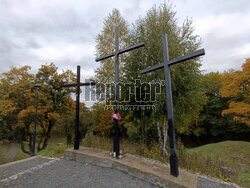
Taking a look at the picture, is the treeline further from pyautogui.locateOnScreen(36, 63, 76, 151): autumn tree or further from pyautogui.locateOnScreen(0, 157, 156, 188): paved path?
pyautogui.locateOnScreen(36, 63, 76, 151): autumn tree

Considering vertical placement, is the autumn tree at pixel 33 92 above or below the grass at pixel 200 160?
above

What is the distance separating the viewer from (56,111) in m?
11.0

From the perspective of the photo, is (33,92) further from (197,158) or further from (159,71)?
(197,158)

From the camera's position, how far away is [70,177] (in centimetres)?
349

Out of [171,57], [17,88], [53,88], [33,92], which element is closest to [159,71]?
[171,57]

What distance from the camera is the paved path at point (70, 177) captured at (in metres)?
3.13

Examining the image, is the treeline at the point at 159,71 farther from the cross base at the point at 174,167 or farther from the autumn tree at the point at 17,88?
the autumn tree at the point at 17,88

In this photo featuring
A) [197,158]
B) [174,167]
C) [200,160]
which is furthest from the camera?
[197,158]

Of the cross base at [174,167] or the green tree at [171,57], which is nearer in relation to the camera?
the cross base at [174,167]

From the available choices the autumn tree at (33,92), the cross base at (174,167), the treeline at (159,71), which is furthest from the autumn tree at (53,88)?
the cross base at (174,167)

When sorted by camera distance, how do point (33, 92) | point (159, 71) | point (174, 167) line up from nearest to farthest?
point (174, 167) < point (159, 71) < point (33, 92)

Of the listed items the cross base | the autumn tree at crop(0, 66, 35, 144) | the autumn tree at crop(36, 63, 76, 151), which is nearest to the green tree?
the cross base

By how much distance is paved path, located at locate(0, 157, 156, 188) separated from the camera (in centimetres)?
313

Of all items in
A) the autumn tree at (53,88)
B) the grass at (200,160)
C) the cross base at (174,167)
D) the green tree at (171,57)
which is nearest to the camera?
the cross base at (174,167)
